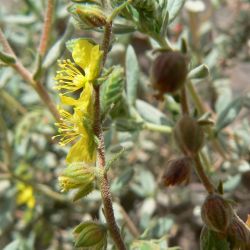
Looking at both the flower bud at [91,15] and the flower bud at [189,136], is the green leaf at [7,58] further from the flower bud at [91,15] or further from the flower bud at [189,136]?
the flower bud at [189,136]

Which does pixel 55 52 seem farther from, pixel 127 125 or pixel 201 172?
pixel 201 172

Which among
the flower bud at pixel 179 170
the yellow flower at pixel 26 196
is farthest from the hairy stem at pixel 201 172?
the yellow flower at pixel 26 196

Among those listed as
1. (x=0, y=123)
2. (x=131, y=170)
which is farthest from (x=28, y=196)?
(x=131, y=170)

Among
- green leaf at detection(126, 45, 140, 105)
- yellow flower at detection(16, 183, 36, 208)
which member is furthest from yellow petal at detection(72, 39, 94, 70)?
yellow flower at detection(16, 183, 36, 208)

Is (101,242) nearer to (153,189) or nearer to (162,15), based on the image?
(162,15)

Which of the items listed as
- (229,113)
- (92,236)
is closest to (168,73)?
(92,236)
